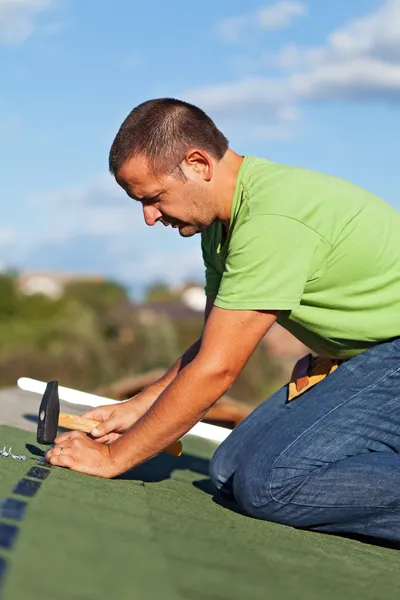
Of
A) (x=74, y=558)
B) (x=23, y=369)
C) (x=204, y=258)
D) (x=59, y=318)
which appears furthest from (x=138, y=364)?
(x=74, y=558)

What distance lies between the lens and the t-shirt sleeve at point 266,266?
2660 millimetres

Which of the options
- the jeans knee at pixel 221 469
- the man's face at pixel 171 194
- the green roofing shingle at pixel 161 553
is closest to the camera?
the green roofing shingle at pixel 161 553

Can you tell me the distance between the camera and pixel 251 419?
3562 mm

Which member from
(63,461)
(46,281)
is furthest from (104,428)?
(46,281)

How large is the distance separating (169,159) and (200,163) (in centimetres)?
11

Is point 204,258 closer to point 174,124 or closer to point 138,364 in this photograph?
point 174,124

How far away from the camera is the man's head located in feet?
9.02

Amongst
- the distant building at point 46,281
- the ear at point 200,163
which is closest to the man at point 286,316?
the ear at point 200,163

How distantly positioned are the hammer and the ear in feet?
2.82

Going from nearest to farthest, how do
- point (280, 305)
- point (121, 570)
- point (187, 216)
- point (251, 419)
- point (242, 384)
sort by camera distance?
point (121, 570), point (280, 305), point (187, 216), point (251, 419), point (242, 384)

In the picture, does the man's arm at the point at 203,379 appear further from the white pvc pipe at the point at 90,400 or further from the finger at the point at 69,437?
the white pvc pipe at the point at 90,400

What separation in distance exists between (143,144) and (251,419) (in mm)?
1274

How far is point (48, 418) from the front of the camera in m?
3.03

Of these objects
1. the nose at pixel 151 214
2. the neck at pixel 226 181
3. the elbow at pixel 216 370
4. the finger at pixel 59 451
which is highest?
the neck at pixel 226 181
